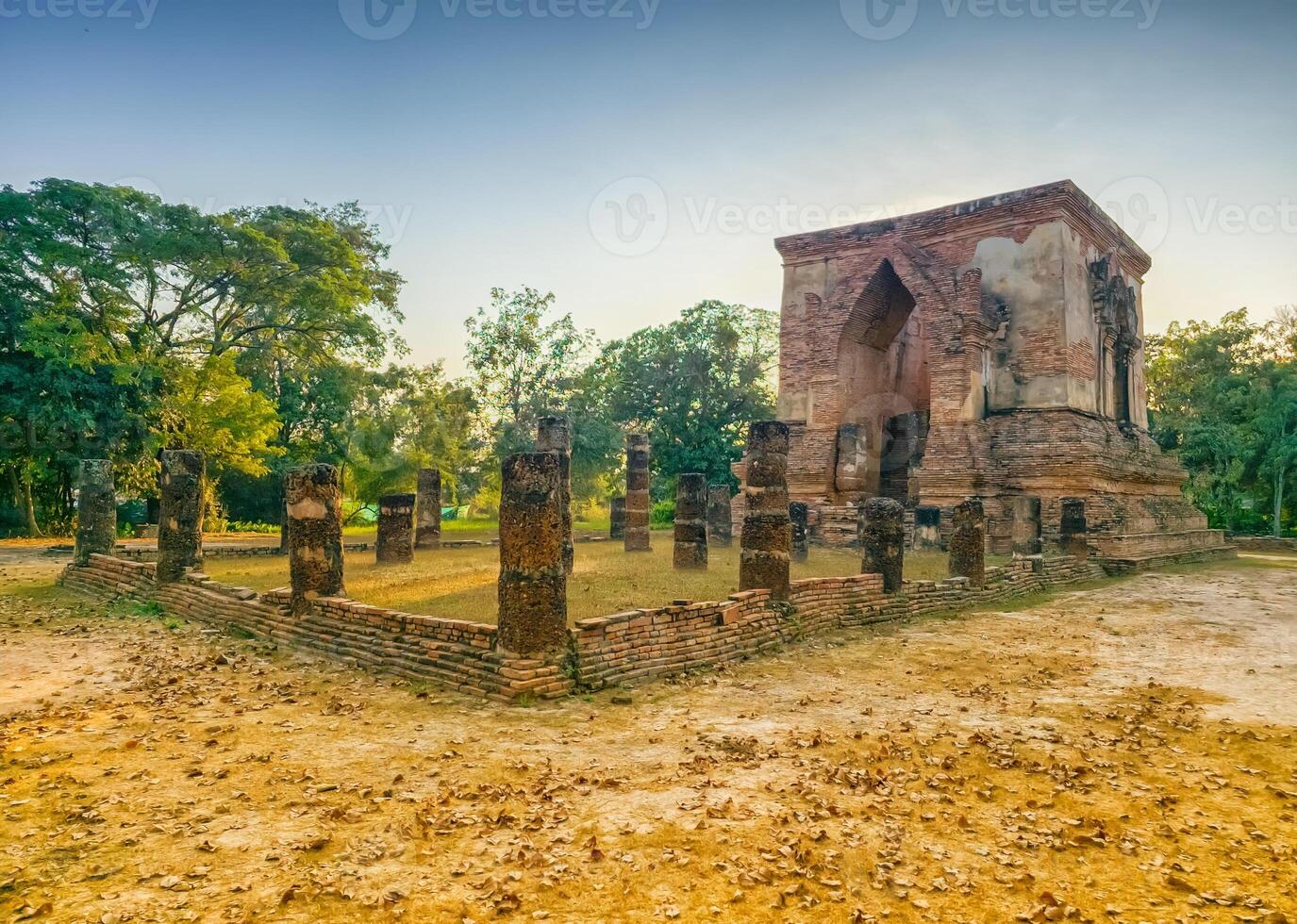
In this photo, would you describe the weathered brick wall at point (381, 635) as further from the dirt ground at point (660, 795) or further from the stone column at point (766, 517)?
the stone column at point (766, 517)

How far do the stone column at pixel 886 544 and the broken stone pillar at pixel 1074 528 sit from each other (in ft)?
23.4

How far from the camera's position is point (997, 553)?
57.4 feet

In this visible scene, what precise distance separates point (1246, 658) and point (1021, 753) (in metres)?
5.17

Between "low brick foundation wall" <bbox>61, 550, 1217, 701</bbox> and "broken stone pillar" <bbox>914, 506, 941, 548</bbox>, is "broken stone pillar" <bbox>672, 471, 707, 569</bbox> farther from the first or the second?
"broken stone pillar" <bbox>914, 506, 941, 548</bbox>

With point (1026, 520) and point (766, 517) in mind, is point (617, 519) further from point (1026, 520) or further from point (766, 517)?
point (766, 517)

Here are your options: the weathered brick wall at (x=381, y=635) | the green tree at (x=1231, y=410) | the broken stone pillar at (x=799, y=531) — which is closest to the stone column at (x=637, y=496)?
the broken stone pillar at (x=799, y=531)

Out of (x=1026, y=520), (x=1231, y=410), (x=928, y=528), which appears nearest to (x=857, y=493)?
(x=928, y=528)

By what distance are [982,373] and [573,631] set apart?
16.0 m

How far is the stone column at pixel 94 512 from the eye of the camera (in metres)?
14.1

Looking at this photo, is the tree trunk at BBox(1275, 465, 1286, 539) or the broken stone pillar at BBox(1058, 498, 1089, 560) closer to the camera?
the broken stone pillar at BBox(1058, 498, 1089, 560)

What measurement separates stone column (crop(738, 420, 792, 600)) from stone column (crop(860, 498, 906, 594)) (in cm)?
179

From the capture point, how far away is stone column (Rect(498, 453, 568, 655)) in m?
6.98

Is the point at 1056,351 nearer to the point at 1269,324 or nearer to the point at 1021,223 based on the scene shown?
the point at 1021,223

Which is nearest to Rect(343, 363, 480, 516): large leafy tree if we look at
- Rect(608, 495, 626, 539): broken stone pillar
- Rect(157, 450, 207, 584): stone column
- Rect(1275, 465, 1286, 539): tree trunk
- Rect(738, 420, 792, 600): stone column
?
Rect(608, 495, 626, 539): broken stone pillar
